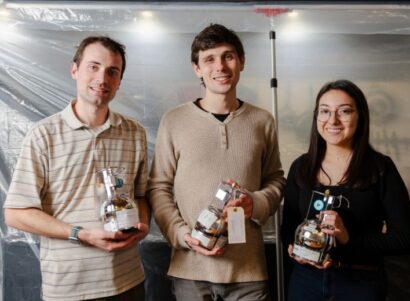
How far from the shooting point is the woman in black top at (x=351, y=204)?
123 cm

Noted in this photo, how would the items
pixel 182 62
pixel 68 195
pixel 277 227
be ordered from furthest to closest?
1. pixel 182 62
2. pixel 277 227
3. pixel 68 195

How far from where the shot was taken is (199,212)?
1336mm

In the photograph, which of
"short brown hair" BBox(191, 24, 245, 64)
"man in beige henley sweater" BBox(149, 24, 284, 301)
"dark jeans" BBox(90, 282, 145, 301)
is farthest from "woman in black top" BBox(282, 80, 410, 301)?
"dark jeans" BBox(90, 282, 145, 301)

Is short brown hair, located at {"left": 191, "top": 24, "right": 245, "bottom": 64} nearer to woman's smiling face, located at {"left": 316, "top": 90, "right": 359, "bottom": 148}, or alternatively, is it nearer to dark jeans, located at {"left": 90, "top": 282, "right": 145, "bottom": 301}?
woman's smiling face, located at {"left": 316, "top": 90, "right": 359, "bottom": 148}

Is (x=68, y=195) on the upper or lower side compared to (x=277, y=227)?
upper

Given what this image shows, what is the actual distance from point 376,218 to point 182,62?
1214mm

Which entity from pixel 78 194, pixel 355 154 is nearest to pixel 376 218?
pixel 355 154

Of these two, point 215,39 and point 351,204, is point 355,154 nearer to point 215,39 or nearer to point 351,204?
point 351,204

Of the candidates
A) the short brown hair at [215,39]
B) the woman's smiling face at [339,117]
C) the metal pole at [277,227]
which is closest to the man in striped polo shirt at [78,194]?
the short brown hair at [215,39]

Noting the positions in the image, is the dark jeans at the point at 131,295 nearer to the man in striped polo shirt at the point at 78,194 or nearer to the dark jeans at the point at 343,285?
the man in striped polo shirt at the point at 78,194

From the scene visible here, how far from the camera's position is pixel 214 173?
4.41 feet

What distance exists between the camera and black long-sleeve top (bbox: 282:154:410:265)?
1.22 meters

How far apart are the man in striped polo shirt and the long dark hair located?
0.59 meters

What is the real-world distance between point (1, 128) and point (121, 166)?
95 centimetres
